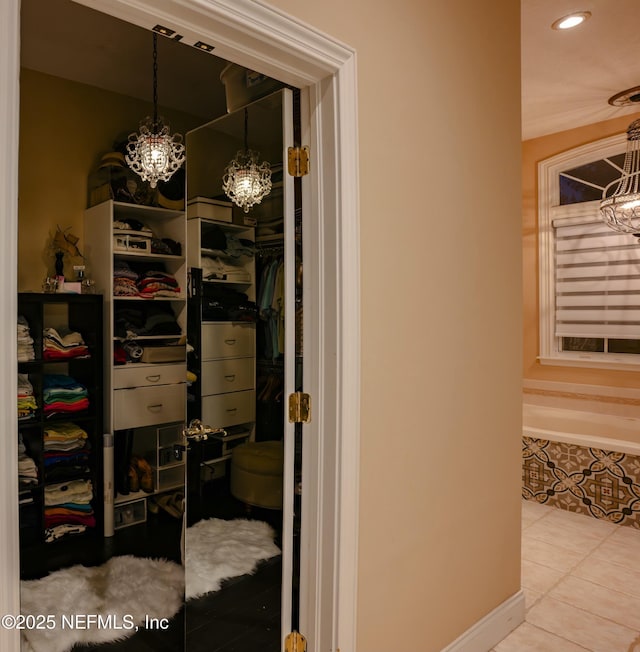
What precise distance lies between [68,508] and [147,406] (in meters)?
0.79

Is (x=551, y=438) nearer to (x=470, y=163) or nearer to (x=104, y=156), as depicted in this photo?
(x=470, y=163)

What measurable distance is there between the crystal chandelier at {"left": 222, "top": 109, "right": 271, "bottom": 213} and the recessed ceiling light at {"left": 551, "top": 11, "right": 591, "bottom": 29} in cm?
193

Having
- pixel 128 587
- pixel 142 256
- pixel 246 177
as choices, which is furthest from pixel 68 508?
pixel 246 177

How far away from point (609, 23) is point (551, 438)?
2.68 m


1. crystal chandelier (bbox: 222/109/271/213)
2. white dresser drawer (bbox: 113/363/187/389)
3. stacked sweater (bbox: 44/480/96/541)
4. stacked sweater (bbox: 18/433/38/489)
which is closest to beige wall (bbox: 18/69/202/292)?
white dresser drawer (bbox: 113/363/187/389)

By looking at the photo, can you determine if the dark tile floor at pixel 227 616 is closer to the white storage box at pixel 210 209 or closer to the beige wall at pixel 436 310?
the beige wall at pixel 436 310

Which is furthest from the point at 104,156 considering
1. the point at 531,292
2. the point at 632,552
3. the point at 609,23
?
the point at 632,552

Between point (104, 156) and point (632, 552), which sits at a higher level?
point (104, 156)

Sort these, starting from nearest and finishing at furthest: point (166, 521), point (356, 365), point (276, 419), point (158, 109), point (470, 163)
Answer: point (356, 365) < point (276, 419) < point (470, 163) < point (166, 521) < point (158, 109)

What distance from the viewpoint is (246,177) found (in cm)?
186

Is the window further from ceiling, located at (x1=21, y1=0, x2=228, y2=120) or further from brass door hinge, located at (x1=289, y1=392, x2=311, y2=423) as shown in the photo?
brass door hinge, located at (x1=289, y1=392, x2=311, y2=423)

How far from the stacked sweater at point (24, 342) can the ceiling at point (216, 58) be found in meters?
1.64

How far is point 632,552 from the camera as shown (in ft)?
10.2

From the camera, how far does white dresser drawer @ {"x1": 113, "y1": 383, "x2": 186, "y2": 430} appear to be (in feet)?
11.4
